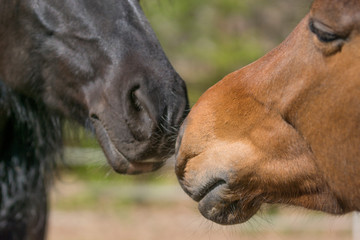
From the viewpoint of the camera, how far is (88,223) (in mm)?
7398

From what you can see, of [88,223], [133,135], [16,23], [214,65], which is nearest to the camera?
[133,135]

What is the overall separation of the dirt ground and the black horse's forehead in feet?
13.2

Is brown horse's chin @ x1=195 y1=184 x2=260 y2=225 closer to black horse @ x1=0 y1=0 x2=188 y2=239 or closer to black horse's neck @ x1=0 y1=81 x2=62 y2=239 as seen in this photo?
black horse @ x1=0 y1=0 x2=188 y2=239

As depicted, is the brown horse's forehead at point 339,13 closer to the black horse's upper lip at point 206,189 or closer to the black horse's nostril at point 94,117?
the black horse's upper lip at point 206,189

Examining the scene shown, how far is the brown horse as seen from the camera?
2.06 meters

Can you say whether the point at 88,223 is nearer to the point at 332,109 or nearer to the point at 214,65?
the point at 214,65

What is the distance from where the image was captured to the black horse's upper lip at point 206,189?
2271 millimetres

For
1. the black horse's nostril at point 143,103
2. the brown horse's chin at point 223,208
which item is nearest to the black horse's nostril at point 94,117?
the black horse's nostril at point 143,103

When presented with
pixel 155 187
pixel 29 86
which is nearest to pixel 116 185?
pixel 155 187

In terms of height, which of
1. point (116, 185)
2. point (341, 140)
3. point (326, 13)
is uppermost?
point (326, 13)

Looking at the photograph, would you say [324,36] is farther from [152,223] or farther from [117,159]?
[152,223]

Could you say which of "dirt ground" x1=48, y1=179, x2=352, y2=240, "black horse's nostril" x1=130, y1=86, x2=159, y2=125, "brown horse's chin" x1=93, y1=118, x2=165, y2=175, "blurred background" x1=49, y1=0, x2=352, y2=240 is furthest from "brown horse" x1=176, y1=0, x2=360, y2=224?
"dirt ground" x1=48, y1=179, x2=352, y2=240

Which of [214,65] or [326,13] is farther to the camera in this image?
[214,65]

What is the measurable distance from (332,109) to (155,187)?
6749 millimetres
